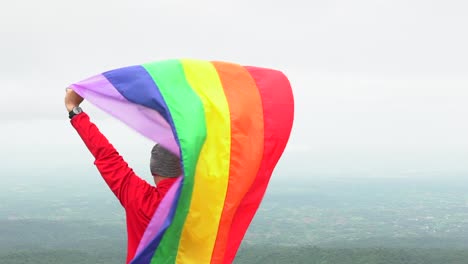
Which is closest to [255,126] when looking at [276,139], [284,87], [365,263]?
[276,139]

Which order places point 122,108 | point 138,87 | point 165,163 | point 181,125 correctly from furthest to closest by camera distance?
point 122,108 → point 138,87 → point 165,163 → point 181,125

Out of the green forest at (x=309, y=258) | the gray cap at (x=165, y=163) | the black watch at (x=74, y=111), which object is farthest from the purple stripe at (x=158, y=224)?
the green forest at (x=309, y=258)

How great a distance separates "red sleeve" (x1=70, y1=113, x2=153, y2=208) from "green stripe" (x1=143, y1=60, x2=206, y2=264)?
347 mm

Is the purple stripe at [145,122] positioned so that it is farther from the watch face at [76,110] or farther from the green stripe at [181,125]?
the watch face at [76,110]

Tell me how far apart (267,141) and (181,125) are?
2.65 feet

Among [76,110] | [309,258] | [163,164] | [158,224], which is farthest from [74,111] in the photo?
[309,258]

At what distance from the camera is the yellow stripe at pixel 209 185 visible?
3.93 meters

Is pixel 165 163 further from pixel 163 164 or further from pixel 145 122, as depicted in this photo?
pixel 145 122

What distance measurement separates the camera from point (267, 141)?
431 cm

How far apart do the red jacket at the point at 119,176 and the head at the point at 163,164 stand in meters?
0.07

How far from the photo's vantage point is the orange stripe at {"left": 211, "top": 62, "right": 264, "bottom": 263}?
161 inches

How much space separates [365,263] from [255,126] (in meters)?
113

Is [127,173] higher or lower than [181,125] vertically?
lower

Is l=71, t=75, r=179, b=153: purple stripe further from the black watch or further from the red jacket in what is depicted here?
the red jacket
